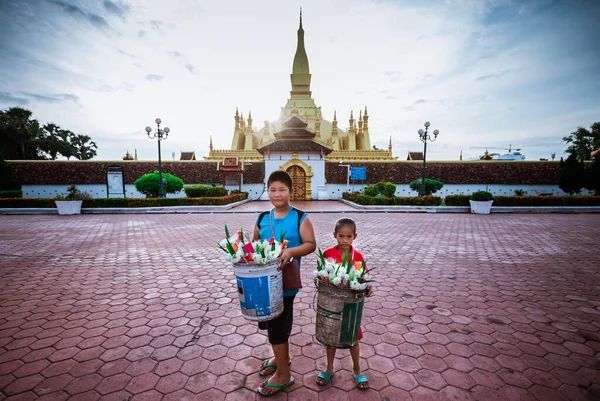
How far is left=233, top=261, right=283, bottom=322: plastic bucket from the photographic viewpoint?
2.02 metres

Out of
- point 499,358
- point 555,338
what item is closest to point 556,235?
point 555,338

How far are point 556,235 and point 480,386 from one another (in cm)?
998

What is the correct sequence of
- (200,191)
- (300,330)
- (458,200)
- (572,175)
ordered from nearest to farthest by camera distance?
(300,330)
(458,200)
(200,191)
(572,175)

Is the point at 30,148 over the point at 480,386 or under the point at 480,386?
over

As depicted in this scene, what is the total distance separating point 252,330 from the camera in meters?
3.48

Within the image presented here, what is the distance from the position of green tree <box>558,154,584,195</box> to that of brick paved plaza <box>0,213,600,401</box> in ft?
64.6

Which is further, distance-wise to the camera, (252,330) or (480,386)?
(252,330)

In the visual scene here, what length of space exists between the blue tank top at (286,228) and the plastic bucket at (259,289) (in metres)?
0.26

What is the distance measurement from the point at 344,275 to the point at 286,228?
0.62 m

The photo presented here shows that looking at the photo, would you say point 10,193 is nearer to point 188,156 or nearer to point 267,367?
point 188,156

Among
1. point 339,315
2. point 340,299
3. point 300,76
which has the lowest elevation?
point 339,315

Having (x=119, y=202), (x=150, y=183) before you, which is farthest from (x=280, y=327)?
(x=150, y=183)

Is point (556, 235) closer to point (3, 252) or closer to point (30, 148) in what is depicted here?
point (3, 252)

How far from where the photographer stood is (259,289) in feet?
6.72
